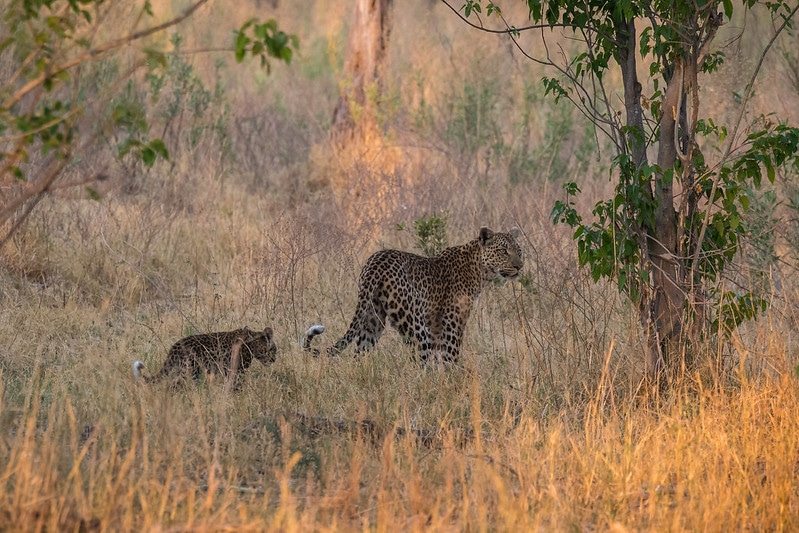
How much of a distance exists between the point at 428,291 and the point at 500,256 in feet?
2.01

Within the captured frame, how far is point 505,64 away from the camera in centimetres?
1568

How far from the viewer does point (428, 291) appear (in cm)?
758

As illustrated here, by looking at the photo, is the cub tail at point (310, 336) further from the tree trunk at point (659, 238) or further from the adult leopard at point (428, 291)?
the tree trunk at point (659, 238)

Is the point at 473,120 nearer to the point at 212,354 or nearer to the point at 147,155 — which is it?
the point at 212,354

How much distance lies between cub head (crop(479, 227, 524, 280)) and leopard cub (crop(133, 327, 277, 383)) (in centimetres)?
182

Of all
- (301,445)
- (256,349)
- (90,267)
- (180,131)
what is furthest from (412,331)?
(180,131)

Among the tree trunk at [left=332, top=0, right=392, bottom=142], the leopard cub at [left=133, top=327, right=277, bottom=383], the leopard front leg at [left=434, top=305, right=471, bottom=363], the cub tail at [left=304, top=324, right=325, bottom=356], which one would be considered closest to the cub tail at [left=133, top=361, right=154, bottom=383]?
the leopard cub at [left=133, top=327, right=277, bottom=383]

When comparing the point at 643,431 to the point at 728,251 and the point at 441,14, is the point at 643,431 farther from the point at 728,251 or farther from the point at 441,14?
the point at 441,14

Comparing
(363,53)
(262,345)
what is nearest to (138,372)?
(262,345)

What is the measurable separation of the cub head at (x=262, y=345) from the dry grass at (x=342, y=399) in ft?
0.41

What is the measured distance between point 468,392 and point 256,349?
58.0 inches

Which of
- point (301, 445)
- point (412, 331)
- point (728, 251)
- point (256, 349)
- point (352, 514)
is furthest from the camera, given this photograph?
point (412, 331)

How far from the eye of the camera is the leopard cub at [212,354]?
628 cm

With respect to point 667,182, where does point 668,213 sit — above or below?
below
